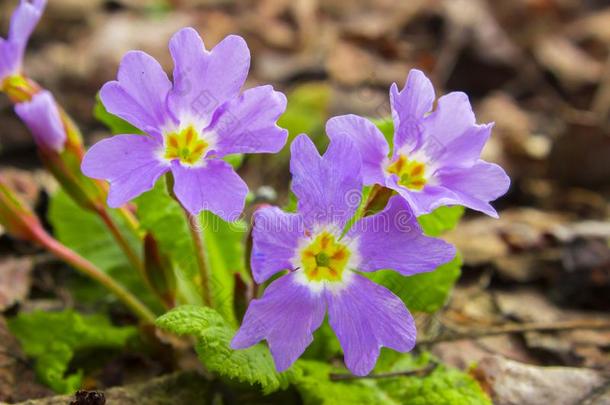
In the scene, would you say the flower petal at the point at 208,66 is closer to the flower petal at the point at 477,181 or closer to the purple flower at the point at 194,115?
the purple flower at the point at 194,115

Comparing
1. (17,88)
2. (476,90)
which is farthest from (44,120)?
(476,90)

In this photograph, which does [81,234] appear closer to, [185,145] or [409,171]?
[185,145]

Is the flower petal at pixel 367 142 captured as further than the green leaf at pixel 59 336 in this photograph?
No

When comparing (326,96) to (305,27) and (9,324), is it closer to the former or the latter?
(305,27)

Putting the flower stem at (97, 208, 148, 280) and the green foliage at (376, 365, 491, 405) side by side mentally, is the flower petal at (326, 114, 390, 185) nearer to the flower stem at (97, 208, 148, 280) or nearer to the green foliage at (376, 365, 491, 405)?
the green foliage at (376, 365, 491, 405)

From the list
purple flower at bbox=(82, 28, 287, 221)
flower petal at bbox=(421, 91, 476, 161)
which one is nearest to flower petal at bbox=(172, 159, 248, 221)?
purple flower at bbox=(82, 28, 287, 221)

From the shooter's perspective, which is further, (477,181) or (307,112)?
(307,112)

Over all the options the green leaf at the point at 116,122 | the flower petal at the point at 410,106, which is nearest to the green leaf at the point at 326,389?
the flower petal at the point at 410,106
